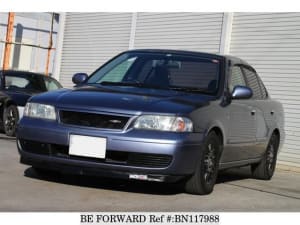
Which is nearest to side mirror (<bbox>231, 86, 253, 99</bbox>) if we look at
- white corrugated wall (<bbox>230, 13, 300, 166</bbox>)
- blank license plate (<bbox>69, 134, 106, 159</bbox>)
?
blank license plate (<bbox>69, 134, 106, 159</bbox>)

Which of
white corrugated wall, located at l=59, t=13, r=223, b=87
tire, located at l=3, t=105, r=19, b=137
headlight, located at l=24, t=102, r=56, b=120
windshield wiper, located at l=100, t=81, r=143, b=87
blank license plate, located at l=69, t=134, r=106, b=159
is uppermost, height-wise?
white corrugated wall, located at l=59, t=13, r=223, b=87

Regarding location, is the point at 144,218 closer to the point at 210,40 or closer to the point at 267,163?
the point at 267,163

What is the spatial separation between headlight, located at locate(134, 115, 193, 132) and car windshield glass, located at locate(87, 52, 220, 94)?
2.87ft

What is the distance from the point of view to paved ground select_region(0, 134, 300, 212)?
498 cm

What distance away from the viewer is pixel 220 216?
500 cm

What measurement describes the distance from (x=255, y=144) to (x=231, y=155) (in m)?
0.80

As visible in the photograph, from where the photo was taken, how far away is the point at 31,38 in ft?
98.2

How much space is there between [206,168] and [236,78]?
5.09 ft

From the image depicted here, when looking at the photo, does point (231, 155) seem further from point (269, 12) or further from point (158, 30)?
point (158, 30)

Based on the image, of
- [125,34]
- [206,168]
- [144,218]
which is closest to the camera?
[144,218]

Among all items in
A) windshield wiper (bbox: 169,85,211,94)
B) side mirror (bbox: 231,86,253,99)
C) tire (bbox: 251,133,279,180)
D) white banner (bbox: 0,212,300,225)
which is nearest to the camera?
white banner (bbox: 0,212,300,225)

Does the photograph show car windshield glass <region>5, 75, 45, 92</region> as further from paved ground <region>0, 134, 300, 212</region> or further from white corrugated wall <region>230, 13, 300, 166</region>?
paved ground <region>0, 134, 300, 212</region>

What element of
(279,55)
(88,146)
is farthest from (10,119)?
(88,146)

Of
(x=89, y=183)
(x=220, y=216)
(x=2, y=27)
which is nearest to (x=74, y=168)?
(x=89, y=183)
